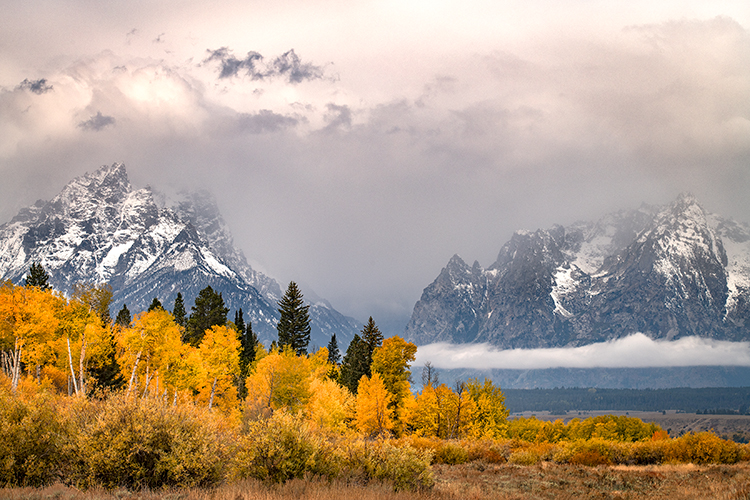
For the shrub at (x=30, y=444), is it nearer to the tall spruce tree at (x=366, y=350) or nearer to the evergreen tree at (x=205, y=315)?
the tall spruce tree at (x=366, y=350)

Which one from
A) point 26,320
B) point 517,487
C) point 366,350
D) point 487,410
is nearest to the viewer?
point 517,487

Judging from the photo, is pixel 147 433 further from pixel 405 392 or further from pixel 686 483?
pixel 405 392

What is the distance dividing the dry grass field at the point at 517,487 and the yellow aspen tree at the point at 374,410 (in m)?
22.7

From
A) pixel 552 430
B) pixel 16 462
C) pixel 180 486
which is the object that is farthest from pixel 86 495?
pixel 552 430

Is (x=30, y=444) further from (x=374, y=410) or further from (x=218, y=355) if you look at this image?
(x=374, y=410)

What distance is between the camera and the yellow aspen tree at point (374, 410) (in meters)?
57.7

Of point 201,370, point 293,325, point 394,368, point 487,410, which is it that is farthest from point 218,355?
point 487,410

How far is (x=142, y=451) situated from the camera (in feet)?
58.6

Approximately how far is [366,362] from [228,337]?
23744 millimetres

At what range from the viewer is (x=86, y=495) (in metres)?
15.7

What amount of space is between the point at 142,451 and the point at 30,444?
401cm

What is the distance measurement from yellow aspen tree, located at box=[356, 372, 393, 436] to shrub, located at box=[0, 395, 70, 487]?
4150 cm

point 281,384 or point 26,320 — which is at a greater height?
point 26,320

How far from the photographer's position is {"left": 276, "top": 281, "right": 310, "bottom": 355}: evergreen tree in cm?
8606
